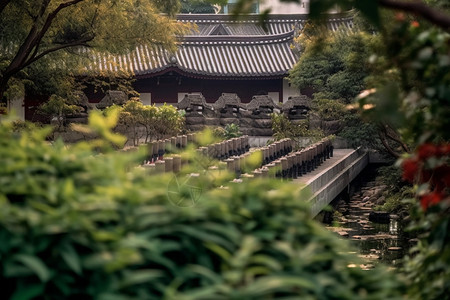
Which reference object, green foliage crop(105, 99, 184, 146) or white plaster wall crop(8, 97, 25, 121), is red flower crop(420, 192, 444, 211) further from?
white plaster wall crop(8, 97, 25, 121)

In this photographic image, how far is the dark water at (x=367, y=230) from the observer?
14.1 metres

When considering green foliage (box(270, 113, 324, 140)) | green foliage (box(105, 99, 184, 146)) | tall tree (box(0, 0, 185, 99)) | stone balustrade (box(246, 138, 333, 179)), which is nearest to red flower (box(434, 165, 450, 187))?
stone balustrade (box(246, 138, 333, 179))

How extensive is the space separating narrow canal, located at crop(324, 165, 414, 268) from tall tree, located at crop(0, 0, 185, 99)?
521 cm

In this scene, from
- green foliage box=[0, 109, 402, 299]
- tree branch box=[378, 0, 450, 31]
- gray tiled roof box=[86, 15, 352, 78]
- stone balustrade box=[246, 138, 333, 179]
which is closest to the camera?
green foliage box=[0, 109, 402, 299]

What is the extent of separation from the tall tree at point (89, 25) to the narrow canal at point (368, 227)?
17.1 feet

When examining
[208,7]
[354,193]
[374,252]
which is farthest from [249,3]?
[208,7]

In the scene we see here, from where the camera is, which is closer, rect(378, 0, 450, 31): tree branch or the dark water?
rect(378, 0, 450, 31): tree branch

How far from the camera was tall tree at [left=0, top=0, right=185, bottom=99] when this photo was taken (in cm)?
1574

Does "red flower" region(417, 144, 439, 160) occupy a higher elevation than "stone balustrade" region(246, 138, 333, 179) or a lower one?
higher

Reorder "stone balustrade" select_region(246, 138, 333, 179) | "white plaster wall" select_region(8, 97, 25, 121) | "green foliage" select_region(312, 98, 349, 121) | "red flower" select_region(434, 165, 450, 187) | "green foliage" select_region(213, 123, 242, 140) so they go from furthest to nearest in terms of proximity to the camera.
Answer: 1. "white plaster wall" select_region(8, 97, 25, 121)
2. "green foliage" select_region(213, 123, 242, 140)
3. "green foliage" select_region(312, 98, 349, 121)
4. "stone balustrade" select_region(246, 138, 333, 179)
5. "red flower" select_region(434, 165, 450, 187)

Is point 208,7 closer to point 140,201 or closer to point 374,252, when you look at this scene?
point 374,252

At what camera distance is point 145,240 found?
2.65m

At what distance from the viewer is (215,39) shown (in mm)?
35344

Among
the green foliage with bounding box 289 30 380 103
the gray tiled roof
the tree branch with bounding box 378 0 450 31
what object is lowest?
the tree branch with bounding box 378 0 450 31
